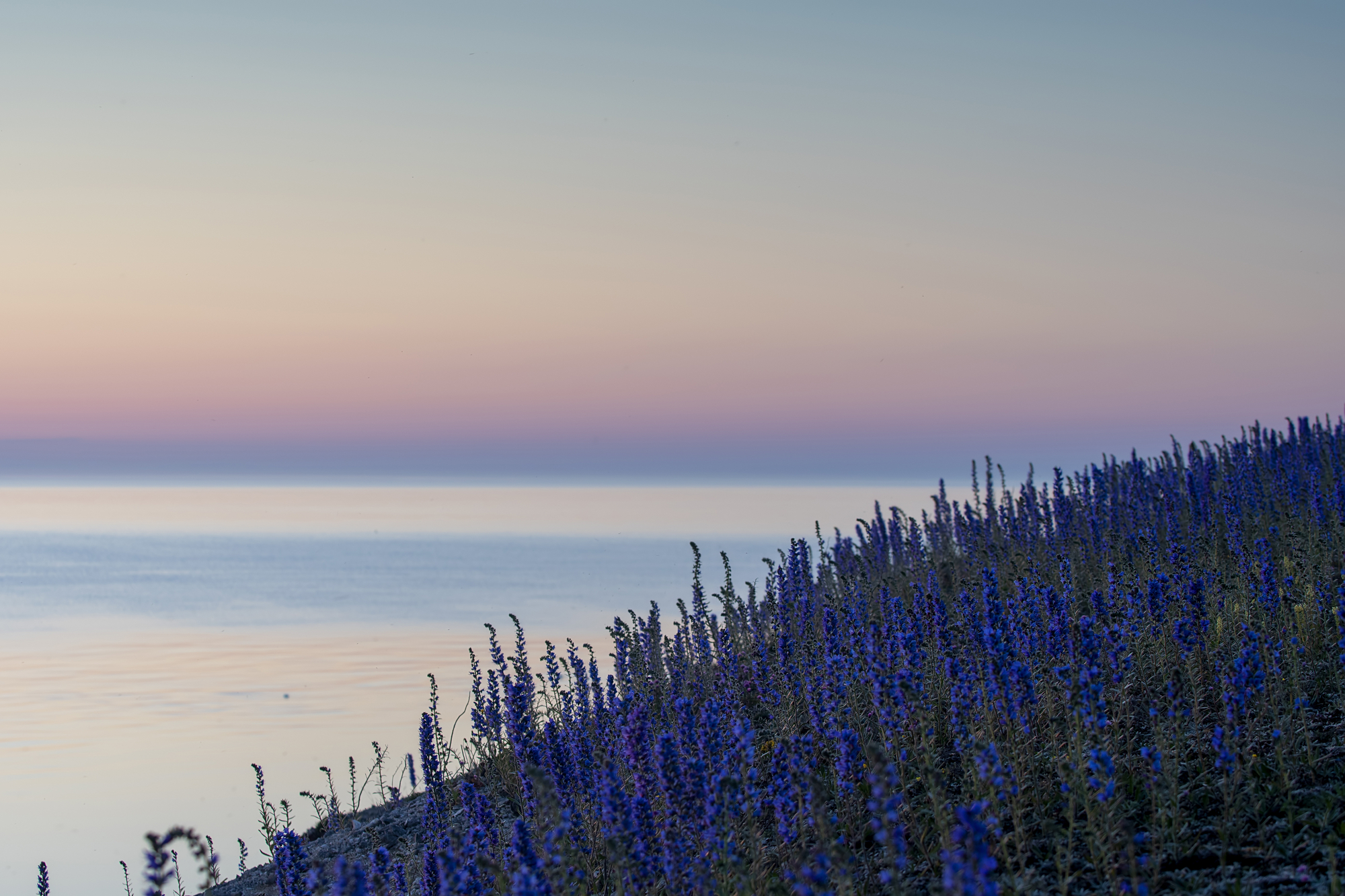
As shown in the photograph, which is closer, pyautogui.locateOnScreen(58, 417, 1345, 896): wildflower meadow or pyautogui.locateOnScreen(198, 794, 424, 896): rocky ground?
pyautogui.locateOnScreen(58, 417, 1345, 896): wildflower meadow

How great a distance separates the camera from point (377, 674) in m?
15.7

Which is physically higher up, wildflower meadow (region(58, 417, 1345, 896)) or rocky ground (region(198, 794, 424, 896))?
wildflower meadow (region(58, 417, 1345, 896))

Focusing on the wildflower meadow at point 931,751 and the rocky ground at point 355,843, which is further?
the rocky ground at point 355,843

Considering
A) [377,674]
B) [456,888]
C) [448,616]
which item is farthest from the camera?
[448,616]

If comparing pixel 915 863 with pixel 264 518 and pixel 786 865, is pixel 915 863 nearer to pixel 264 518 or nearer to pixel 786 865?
pixel 786 865

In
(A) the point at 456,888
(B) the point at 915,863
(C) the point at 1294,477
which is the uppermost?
(C) the point at 1294,477

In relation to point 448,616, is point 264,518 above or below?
above

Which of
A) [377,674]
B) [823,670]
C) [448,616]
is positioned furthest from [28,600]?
[823,670]

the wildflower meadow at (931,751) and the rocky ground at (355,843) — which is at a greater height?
the wildflower meadow at (931,751)

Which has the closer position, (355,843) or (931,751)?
(931,751)

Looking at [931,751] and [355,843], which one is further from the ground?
[931,751]

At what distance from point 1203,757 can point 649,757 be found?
3.17m

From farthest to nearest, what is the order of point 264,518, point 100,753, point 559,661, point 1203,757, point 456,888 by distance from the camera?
point 264,518 → point 100,753 → point 559,661 → point 1203,757 → point 456,888

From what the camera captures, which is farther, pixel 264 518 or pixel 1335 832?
pixel 264 518
